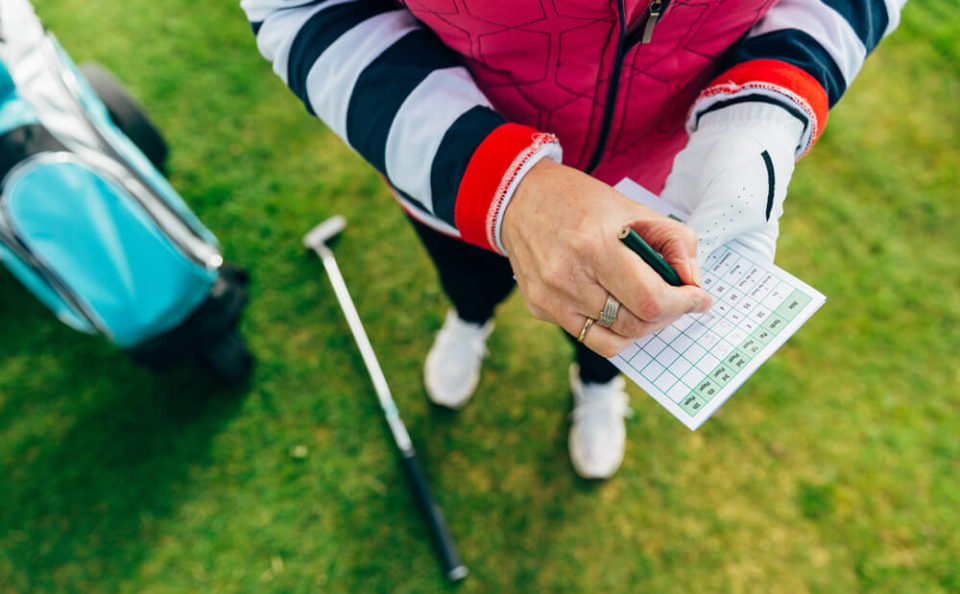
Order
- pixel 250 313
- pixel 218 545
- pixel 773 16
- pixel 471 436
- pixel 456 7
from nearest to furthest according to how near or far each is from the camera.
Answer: pixel 456 7 → pixel 773 16 → pixel 218 545 → pixel 471 436 → pixel 250 313

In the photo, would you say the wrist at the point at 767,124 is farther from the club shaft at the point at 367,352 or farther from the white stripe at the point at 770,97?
the club shaft at the point at 367,352

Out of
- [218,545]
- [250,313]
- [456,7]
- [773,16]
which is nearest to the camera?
[456,7]

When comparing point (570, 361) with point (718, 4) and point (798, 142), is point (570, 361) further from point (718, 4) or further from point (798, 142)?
point (718, 4)

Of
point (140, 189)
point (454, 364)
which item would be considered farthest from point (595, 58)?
point (140, 189)

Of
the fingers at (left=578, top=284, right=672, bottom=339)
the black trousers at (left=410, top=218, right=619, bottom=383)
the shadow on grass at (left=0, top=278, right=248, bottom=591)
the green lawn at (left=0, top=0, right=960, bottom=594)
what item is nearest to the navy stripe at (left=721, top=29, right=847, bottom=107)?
the fingers at (left=578, top=284, right=672, bottom=339)

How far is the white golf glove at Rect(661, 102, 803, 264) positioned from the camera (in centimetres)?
77

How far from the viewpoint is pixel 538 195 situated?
2.19 feet

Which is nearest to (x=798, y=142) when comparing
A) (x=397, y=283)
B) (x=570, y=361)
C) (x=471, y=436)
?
(x=570, y=361)

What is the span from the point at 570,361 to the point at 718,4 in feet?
3.89

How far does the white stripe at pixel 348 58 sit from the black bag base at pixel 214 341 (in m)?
0.90

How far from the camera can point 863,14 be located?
0.80m

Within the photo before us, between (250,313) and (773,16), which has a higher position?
(773,16)

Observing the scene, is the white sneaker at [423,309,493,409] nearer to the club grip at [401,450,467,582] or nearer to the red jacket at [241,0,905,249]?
the club grip at [401,450,467,582]

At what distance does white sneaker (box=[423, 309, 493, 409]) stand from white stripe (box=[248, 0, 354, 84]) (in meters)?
0.91
